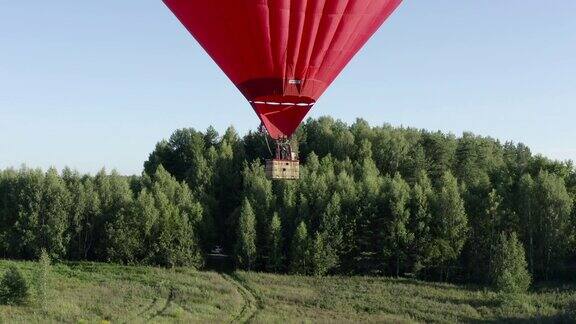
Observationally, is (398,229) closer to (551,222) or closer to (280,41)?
(551,222)

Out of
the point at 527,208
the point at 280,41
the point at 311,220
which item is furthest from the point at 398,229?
the point at 280,41

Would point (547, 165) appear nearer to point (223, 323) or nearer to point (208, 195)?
point (208, 195)

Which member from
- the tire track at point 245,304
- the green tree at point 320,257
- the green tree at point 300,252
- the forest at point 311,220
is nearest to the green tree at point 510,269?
the forest at point 311,220

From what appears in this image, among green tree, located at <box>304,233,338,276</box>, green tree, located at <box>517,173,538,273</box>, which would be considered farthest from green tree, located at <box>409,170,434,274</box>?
green tree, located at <box>517,173,538,273</box>

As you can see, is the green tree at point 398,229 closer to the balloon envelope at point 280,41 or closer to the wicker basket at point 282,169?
the balloon envelope at point 280,41

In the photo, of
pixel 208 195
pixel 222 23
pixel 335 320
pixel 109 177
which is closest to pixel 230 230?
pixel 208 195

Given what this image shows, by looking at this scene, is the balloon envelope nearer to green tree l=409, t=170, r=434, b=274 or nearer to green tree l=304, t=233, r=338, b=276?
green tree l=304, t=233, r=338, b=276

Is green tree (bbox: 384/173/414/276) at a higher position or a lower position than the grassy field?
higher
